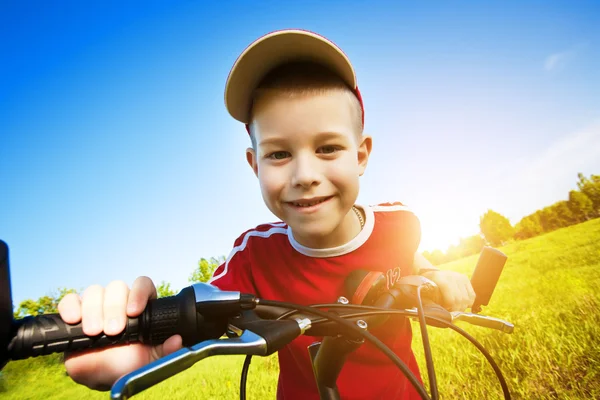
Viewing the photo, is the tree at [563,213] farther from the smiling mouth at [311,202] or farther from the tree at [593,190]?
the smiling mouth at [311,202]

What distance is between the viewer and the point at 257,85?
5.59 ft

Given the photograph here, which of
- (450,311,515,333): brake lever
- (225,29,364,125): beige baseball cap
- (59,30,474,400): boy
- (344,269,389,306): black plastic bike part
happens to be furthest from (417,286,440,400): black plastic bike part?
(225,29,364,125): beige baseball cap

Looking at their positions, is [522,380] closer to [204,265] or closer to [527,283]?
[527,283]

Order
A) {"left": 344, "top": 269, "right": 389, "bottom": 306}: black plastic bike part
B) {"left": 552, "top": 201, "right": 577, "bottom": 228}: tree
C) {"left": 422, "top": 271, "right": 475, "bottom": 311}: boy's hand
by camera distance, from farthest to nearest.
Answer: {"left": 552, "top": 201, "right": 577, "bottom": 228}: tree → {"left": 422, "top": 271, "right": 475, "bottom": 311}: boy's hand → {"left": 344, "top": 269, "right": 389, "bottom": 306}: black plastic bike part

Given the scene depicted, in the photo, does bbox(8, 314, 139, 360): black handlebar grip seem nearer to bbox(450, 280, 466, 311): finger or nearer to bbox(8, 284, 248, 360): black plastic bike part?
bbox(8, 284, 248, 360): black plastic bike part

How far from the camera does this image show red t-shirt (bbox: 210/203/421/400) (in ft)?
6.24

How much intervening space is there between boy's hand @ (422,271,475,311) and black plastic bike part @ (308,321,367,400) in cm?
62

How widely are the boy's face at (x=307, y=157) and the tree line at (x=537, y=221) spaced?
1791 cm

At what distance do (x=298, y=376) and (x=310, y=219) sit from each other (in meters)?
1.17

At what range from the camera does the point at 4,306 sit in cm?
59

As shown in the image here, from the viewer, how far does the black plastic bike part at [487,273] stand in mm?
1197

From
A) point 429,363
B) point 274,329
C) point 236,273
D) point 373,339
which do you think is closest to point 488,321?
point 429,363

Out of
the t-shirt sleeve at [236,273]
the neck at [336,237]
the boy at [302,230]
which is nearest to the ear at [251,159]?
the boy at [302,230]

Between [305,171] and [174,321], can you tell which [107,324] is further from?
[305,171]
